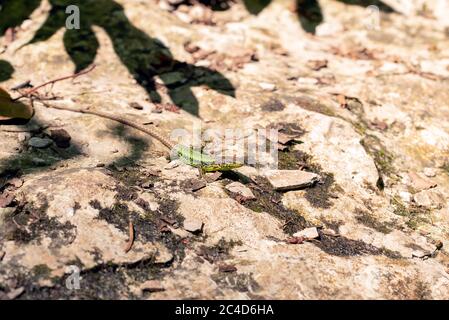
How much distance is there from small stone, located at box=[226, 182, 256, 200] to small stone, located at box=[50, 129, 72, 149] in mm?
1145

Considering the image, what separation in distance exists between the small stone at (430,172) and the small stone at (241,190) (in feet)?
4.56

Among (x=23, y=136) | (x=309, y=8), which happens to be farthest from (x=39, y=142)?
(x=309, y=8)

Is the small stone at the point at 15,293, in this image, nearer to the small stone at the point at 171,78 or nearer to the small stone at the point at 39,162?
the small stone at the point at 39,162

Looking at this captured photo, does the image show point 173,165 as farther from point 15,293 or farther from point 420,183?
point 420,183

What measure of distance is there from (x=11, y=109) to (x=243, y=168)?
1666mm

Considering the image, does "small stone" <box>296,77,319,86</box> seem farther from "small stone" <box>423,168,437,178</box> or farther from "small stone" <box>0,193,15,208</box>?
"small stone" <box>0,193,15,208</box>

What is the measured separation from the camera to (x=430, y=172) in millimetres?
3775

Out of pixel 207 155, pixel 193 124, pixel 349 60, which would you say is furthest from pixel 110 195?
pixel 349 60

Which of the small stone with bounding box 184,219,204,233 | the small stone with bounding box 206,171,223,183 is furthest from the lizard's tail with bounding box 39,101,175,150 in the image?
the small stone with bounding box 184,219,204,233

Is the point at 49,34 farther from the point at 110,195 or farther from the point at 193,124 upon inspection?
the point at 110,195

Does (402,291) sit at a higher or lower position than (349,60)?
lower

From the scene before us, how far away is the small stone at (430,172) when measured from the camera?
148 inches

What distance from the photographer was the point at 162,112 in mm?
4082
